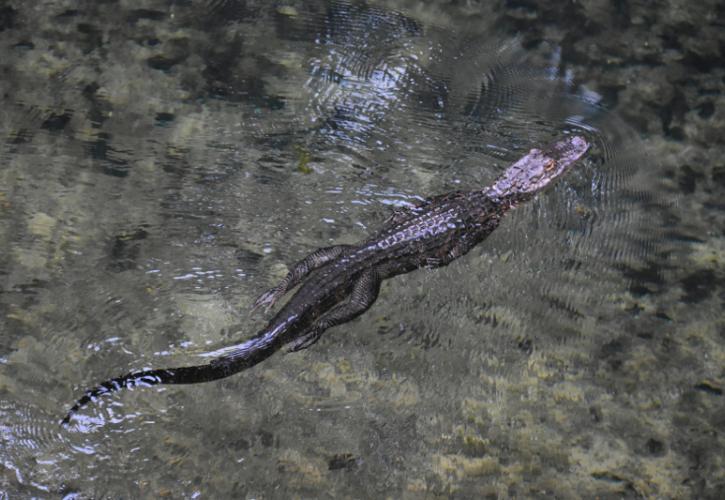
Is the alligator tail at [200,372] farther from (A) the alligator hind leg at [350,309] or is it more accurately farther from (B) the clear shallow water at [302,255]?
(A) the alligator hind leg at [350,309]

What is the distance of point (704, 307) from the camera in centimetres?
423

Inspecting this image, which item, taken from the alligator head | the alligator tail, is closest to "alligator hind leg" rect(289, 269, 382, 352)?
the alligator tail

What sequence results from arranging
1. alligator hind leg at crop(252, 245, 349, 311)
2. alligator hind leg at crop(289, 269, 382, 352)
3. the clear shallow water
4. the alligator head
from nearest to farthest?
the clear shallow water < alligator hind leg at crop(289, 269, 382, 352) < alligator hind leg at crop(252, 245, 349, 311) < the alligator head

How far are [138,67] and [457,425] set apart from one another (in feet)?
11.4

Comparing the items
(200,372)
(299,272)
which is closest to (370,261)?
(299,272)

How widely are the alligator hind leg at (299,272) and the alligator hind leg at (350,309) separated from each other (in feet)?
0.75

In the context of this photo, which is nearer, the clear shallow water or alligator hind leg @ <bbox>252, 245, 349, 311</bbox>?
the clear shallow water

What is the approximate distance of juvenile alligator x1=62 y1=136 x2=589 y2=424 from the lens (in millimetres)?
3818

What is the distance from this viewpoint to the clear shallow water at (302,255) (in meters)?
3.68

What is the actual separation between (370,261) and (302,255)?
43cm

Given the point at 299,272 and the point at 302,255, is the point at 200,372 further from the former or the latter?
the point at 302,255

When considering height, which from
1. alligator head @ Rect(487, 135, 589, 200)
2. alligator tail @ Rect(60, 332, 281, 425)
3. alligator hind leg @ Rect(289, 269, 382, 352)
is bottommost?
alligator tail @ Rect(60, 332, 281, 425)

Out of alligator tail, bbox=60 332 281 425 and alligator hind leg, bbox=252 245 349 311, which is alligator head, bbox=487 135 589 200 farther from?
alligator tail, bbox=60 332 281 425

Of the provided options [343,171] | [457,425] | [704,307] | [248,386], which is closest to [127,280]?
[248,386]
